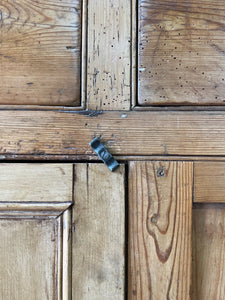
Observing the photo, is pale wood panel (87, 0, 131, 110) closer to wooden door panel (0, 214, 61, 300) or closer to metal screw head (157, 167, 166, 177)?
metal screw head (157, 167, 166, 177)

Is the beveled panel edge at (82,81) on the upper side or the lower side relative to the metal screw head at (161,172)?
upper

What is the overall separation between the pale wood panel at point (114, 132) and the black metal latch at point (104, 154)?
0.02 meters

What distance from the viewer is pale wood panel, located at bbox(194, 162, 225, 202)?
0.48m

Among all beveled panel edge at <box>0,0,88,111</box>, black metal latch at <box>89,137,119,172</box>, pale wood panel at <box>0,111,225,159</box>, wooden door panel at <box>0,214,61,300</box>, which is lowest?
wooden door panel at <box>0,214,61,300</box>

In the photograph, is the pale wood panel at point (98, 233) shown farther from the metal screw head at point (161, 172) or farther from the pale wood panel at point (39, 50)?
the pale wood panel at point (39, 50)

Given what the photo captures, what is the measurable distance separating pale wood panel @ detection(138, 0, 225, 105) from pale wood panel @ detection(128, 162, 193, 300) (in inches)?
6.3

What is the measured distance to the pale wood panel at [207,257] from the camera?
49 centimetres

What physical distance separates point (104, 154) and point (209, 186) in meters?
0.22

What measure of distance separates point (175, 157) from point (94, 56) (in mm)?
265

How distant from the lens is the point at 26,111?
492mm

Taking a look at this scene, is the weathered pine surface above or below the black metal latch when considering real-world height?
below

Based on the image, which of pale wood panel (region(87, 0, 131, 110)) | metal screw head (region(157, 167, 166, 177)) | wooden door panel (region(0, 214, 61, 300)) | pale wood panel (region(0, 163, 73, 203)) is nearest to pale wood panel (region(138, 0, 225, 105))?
pale wood panel (region(87, 0, 131, 110))

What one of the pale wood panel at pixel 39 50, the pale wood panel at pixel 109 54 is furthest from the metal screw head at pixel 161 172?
the pale wood panel at pixel 39 50

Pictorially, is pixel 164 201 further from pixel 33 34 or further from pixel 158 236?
pixel 33 34
